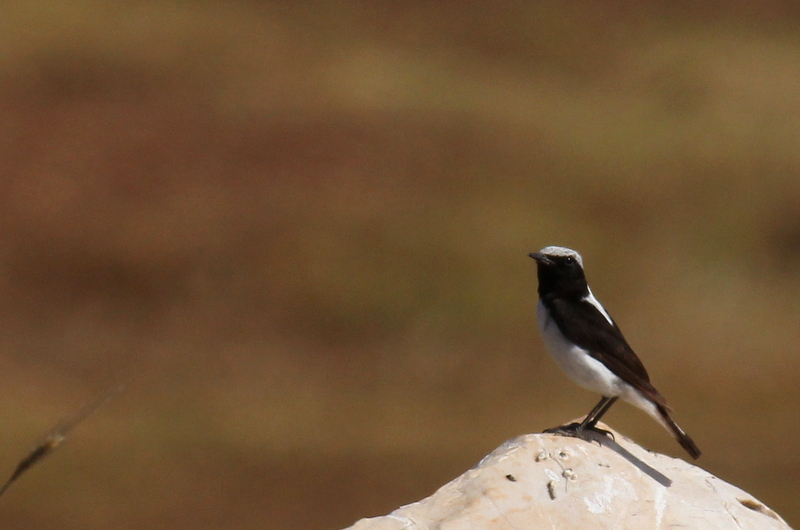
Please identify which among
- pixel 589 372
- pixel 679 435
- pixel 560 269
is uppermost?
pixel 560 269

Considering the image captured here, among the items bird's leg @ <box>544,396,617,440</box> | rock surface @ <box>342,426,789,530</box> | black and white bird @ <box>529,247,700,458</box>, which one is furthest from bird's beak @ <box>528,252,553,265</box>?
rock surface @ <box>342,426,789,530</box>

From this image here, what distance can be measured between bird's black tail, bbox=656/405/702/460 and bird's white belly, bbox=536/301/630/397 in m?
0.34

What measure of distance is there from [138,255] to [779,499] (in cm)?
1367

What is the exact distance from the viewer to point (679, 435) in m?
8.40

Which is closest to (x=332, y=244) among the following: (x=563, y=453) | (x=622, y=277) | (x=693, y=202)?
(x=622, y=277)

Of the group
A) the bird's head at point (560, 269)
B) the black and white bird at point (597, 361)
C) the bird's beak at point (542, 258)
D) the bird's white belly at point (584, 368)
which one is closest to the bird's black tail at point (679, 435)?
the black and white bird at point (597, 361)

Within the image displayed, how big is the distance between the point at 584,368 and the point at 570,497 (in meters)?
1.56

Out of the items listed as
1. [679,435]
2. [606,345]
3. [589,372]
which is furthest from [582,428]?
[679,435]

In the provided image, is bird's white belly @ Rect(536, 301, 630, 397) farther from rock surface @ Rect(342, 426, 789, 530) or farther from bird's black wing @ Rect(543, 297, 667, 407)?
rock surface @ Rect(342, 426, 789, 530)

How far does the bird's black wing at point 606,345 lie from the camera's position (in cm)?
835

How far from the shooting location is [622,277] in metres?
24.6

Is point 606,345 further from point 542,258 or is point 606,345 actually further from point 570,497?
point 570,497

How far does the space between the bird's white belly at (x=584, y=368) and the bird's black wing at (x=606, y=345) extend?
34mm

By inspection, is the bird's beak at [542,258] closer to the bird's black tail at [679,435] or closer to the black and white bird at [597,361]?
the black and white bird at [597,361]
